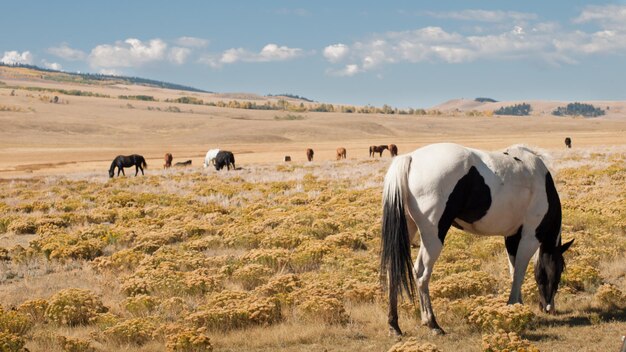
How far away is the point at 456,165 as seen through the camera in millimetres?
6766

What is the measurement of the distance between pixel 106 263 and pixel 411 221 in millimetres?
6444

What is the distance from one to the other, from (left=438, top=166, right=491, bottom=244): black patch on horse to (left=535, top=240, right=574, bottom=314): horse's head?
1.29 m

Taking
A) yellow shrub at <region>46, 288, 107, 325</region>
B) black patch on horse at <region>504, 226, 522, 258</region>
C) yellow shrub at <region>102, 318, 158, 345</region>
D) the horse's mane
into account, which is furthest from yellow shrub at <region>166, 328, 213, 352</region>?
the horse's mane

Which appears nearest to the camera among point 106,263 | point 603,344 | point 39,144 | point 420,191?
point 603,344

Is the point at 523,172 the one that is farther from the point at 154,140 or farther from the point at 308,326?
the point at 154,140

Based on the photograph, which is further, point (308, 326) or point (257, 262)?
point (257, 262)

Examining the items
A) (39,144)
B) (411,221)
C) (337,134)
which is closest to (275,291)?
(411,221)

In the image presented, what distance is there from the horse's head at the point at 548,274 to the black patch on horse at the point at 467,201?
4.22 ft

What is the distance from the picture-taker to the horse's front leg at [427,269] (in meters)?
6.72

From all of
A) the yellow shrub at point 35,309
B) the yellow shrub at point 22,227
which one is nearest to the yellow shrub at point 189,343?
the yellow shrub at point 35,309

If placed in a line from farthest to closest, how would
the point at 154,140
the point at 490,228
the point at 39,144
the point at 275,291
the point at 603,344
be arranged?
the point at 154,140
the point at 39,144
the point at 275,291
the point at 490,228
the point at 603,344

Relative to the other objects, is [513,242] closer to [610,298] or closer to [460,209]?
[460,209]

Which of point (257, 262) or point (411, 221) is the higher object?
point (411, 221)

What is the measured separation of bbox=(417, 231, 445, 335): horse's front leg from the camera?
6723 millimetres
